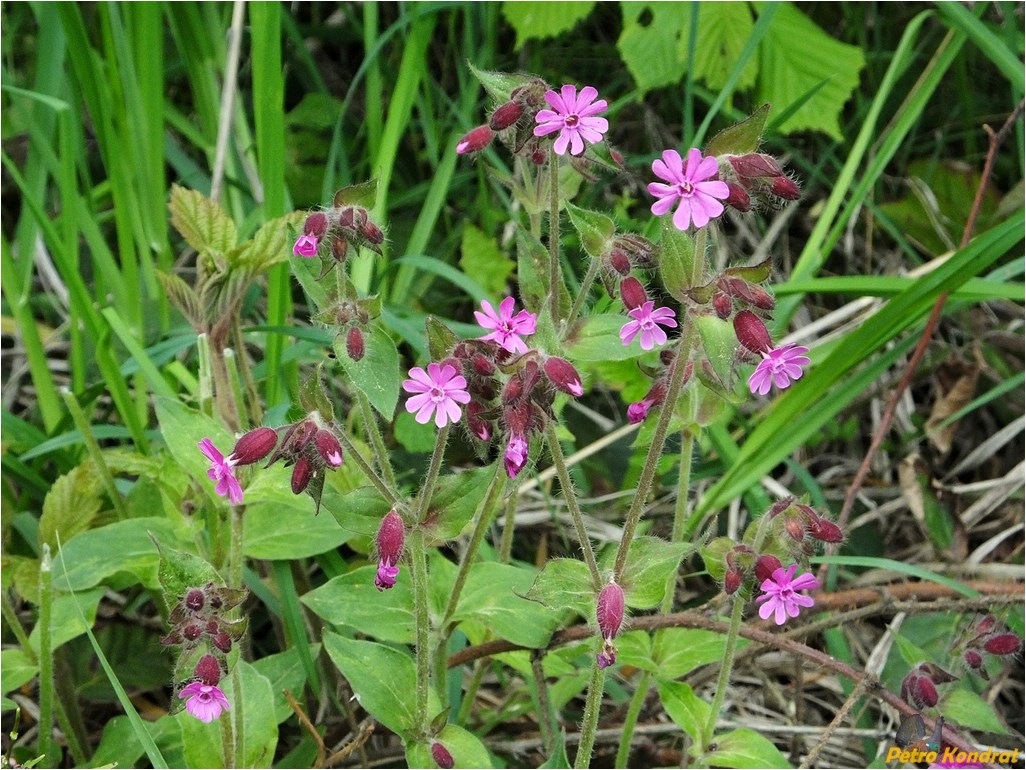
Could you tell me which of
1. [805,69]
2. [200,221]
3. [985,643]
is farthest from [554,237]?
[805,69]

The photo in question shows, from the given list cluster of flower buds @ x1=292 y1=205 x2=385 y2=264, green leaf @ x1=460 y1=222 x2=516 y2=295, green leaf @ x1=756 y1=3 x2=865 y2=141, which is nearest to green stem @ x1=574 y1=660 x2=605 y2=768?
cluster of flower buds @ x1=292 y1=205 x2=385 y2=264

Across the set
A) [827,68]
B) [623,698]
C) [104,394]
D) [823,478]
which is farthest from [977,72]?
[104,394]

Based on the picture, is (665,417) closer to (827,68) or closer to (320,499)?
(320,499)

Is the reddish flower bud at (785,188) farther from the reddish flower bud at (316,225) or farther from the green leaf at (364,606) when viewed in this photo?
the green leaf at (364,606)

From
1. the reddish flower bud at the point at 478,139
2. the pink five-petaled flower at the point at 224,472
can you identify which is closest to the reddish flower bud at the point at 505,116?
the reddish flower bud at the point at 478,139

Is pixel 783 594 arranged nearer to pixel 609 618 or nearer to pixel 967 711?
pixel 609 618

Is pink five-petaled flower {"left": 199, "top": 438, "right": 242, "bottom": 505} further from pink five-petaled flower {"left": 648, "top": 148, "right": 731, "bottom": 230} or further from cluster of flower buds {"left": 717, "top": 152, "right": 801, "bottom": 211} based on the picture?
cluster of flower buds {"left": 717, "top": 152, "right": 801, "bottom": 211}
